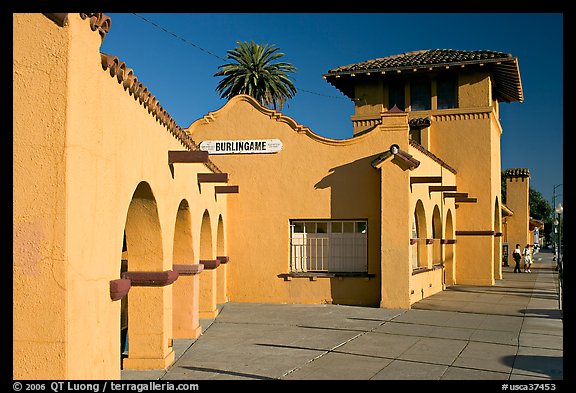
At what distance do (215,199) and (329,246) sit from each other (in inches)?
147

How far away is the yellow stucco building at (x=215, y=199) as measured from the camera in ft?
18.4

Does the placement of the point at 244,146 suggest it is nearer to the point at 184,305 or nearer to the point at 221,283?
the point at 221,283

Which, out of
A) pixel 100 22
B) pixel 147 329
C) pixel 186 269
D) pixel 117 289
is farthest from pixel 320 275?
pixel 100 22

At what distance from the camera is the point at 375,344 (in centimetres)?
1154

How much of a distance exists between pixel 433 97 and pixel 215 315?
496 inches

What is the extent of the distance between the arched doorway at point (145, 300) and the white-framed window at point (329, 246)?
348 inches

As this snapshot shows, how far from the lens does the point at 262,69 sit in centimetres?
4162

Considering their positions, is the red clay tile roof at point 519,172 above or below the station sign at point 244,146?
above

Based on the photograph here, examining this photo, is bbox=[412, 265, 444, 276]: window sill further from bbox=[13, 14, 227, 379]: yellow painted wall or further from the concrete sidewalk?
bbox=[13, 14, 227, 379]: yellow painted wall

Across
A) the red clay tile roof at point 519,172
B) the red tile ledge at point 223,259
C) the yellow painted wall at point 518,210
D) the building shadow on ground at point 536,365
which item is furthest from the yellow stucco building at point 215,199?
the red clay tile roof at point 519,172

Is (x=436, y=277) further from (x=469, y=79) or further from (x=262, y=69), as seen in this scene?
(x=262, y=69)

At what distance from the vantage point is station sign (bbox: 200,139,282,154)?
719 inches

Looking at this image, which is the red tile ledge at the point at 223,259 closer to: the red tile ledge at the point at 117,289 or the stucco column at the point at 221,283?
the stucco column at the point at 221,283
